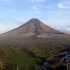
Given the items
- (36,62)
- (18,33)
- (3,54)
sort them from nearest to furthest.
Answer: (36,62) < (3,54) < (18,33)

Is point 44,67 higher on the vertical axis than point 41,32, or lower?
lower

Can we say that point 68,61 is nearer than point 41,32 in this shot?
Yes

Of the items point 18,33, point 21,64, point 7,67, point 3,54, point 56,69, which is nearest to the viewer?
point 56,69

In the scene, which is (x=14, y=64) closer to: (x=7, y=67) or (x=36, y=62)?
(x=7, y=67)

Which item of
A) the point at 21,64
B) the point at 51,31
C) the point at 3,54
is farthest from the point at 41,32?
the point at 21,64


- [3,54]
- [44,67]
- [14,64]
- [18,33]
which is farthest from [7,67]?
[18,33]

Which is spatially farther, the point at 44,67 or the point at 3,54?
the point at 3,54

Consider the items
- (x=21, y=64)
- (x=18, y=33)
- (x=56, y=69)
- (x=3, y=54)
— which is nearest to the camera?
(x=56, y=69)

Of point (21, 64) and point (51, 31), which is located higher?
point (51, 31)

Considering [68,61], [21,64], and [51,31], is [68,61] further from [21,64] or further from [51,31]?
[51,31]
